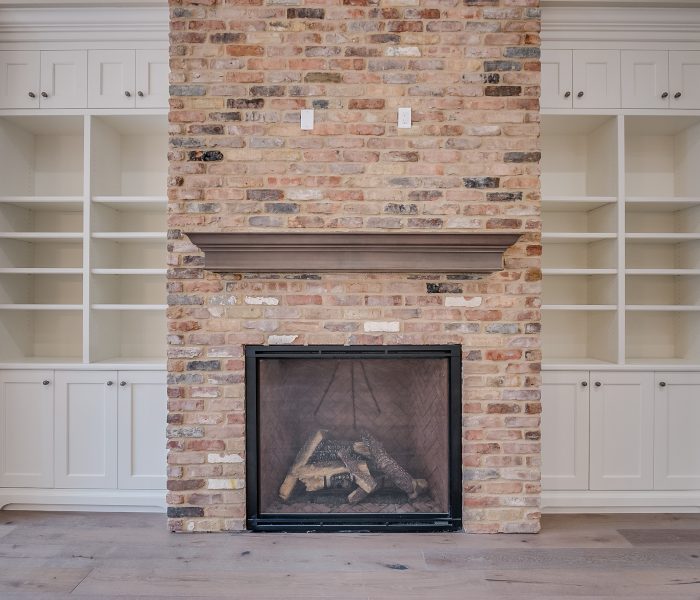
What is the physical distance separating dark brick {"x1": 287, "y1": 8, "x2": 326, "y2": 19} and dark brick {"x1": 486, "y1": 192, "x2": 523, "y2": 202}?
1.19 meters

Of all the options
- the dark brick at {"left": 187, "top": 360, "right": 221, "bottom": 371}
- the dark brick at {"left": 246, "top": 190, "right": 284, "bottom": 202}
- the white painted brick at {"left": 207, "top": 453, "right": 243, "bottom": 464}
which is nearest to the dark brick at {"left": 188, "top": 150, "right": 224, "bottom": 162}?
the dark brick at {"left": 246, "top": 190, "right": 284, "bottom": 202}

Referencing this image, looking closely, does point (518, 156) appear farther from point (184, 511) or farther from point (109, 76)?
point (184, 511)

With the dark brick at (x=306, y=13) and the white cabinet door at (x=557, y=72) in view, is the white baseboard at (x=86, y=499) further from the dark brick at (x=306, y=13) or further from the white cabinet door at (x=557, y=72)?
the white cabinet door at (x=557, y=72)

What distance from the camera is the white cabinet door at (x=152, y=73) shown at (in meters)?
2.80

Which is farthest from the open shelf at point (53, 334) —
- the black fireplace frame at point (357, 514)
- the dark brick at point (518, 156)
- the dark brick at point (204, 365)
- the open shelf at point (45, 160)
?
the dark brick at point (518, 156)

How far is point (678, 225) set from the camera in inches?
122

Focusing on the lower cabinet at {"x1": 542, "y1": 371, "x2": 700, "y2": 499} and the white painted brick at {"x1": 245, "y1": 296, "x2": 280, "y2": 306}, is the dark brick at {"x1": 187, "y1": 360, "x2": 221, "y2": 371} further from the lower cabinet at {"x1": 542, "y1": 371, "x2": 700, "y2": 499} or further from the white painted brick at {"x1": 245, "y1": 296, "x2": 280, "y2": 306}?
the lower cabinet at {"x1": 542, "y1": 371, "x2": 700, "y2": 499}

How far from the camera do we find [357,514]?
99.2 inches

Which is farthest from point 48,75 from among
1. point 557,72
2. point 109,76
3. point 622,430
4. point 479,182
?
point 622,430

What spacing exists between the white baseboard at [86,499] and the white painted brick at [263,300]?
4.03 ft

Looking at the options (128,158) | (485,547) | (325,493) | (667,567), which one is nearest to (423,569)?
(485,547)

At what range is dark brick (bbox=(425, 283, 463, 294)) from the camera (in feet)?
8.18

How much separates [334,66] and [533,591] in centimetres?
247

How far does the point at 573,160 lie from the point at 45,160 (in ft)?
10.8
